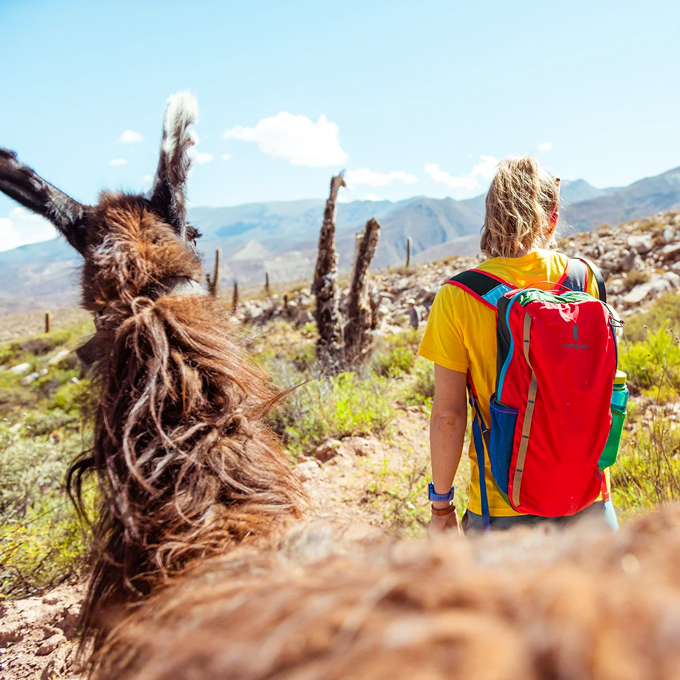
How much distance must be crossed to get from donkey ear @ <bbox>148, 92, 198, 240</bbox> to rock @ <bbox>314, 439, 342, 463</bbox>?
305 cm

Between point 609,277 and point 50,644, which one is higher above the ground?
point 609,277

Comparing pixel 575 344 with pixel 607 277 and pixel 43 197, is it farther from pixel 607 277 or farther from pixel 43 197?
pixel 607 277

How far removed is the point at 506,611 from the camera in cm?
44

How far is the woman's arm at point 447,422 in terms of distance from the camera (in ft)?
5.72

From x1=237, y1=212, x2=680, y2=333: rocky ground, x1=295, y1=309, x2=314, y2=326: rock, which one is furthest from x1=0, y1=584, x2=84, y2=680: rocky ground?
x1=295, y1=309, x2=314, y2=326: rock

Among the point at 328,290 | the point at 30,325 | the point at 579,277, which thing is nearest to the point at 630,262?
the point at 328,290

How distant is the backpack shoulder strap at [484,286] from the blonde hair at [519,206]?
184mm

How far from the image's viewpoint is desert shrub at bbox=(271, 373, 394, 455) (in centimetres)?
491

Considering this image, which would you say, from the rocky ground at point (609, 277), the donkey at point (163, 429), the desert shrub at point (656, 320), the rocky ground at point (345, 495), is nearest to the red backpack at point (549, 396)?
the rocky ground at point (345, 495)

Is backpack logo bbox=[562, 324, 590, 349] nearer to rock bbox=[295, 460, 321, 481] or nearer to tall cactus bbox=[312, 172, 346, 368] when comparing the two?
rock bbox=[295, 460, 321, 481]

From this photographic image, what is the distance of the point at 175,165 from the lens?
199 centimetres

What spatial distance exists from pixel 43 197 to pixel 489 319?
1.88m

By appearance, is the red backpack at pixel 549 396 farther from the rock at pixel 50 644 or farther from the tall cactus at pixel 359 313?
the tall cactus at pixel 359 313

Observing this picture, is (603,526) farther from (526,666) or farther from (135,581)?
(135,581)
